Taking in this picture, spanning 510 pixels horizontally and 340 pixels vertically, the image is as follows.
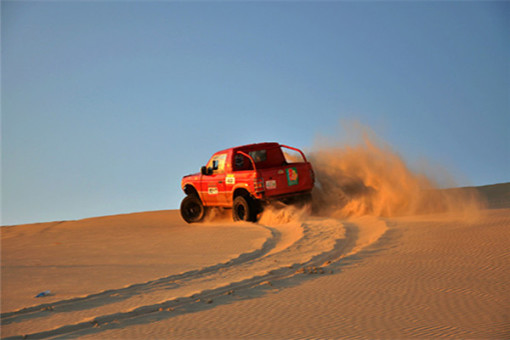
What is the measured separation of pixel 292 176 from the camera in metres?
13.5

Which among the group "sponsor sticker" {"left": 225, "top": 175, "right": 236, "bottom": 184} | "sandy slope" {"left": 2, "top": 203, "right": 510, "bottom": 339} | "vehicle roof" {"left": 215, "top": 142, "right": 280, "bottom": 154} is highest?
"vehicle roof" {"left": 215, "top": 142, "right": 280, "bottom": 154}

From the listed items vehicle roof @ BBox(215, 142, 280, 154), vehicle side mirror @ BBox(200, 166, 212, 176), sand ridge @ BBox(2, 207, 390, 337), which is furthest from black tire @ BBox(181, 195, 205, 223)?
sand ridge @ BBox(2, 207, 390, 337)

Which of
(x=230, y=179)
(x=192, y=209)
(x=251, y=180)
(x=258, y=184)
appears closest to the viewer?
(x=258, y=184)

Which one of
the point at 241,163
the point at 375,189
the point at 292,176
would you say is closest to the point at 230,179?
the point at 241,163

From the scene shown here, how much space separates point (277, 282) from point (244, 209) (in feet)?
21.1

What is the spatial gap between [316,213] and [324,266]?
645 centimetres

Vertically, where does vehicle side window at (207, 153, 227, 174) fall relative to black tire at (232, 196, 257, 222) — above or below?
above

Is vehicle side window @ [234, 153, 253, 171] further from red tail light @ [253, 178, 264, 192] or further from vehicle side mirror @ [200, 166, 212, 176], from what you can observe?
red tail light @ [253, 178, 264, 192]

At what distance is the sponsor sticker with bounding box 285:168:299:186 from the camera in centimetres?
1341

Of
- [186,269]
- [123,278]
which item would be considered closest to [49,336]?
[123,278]

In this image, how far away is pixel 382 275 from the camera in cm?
769

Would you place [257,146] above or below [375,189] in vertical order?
above

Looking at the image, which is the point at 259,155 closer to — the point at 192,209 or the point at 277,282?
the point at 192,209

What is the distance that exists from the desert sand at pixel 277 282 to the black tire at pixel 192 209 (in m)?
3.03
